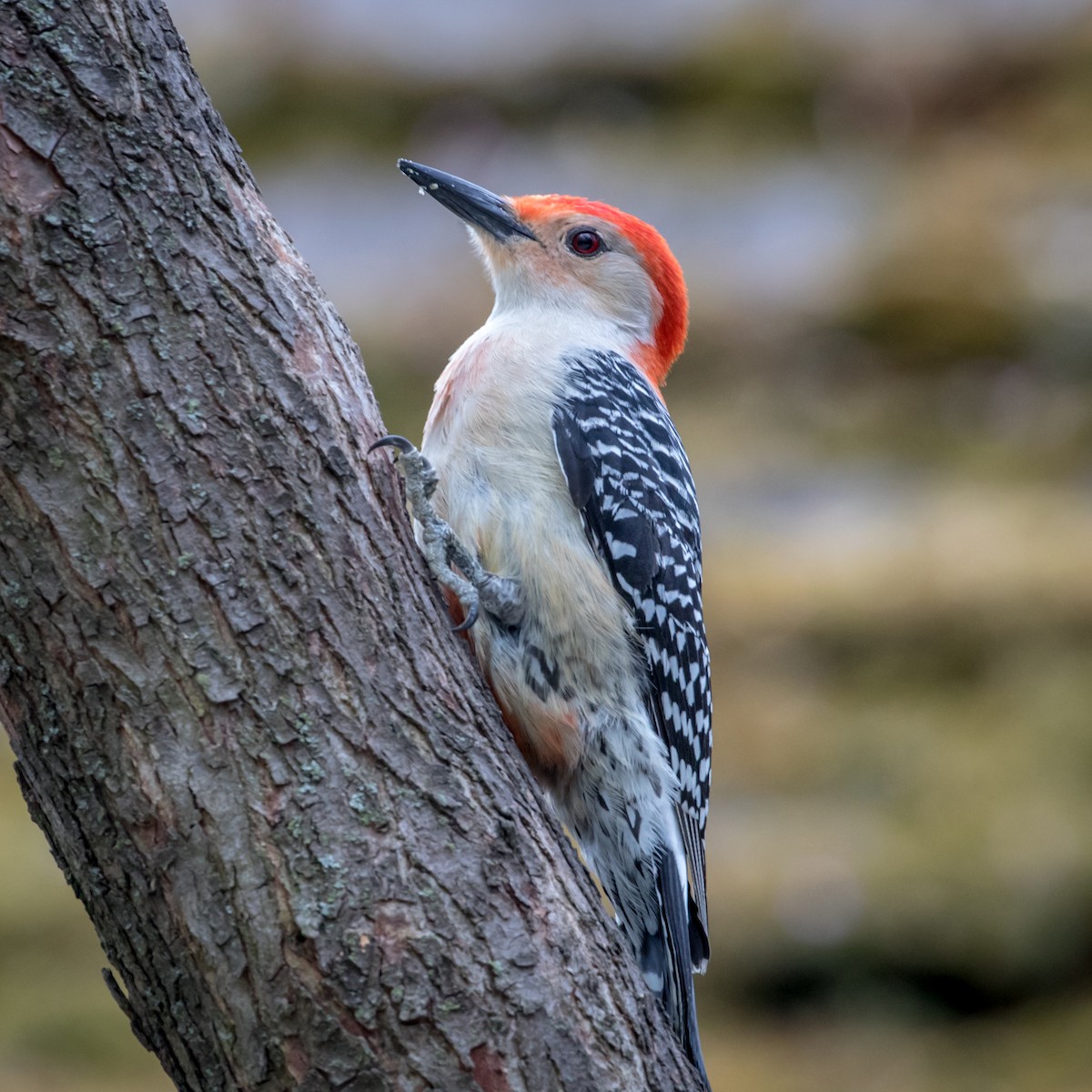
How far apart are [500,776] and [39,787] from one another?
990 mm

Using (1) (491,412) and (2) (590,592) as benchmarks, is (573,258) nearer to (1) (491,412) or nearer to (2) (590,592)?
(1) (491,412)

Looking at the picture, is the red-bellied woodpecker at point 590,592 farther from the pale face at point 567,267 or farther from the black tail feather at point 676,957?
the pale face at point 567,267

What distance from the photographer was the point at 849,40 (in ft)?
47.1

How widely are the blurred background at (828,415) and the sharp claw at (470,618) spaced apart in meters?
4.64

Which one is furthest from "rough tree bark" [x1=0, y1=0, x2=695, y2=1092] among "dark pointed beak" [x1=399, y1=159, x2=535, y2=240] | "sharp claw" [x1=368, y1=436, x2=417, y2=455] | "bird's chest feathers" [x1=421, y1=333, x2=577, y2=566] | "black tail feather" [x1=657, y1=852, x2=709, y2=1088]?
"dark pointed beak" [x1=399, y1=159, x2=535, y2=240]

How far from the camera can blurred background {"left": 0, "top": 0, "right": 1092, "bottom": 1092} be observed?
8250 mm

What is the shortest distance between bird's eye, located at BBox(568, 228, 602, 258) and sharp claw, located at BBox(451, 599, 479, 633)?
1.96 m

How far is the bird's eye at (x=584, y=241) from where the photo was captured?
215 inches

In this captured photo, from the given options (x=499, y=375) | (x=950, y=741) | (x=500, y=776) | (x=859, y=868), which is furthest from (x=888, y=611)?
(x=500, y=776)

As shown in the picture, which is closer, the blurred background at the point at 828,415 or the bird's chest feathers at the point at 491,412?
the bird's chest feathers at the point at 491,412

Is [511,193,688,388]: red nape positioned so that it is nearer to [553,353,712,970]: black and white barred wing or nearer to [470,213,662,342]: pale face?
[470,213,662,342]: pale face

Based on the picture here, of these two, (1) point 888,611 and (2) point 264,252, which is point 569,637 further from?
(1) point 888,611

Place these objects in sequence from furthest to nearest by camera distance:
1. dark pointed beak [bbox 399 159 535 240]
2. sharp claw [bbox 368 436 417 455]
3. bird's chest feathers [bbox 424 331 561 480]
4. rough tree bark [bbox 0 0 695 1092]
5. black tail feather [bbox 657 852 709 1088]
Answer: dark pointed beak [bbox 399 159 535 240] < bird's chest feathers [bbox 424 331 561 480] < black tail feather [bbox 657 852 709 1088] < sharp claw [bbox 368 436 417 455] < rough tree bark [bbox 0 0 695 1092]

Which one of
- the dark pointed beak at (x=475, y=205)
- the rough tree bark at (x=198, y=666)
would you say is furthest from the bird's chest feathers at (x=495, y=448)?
the rough tree bark at (x=198, y=666)
